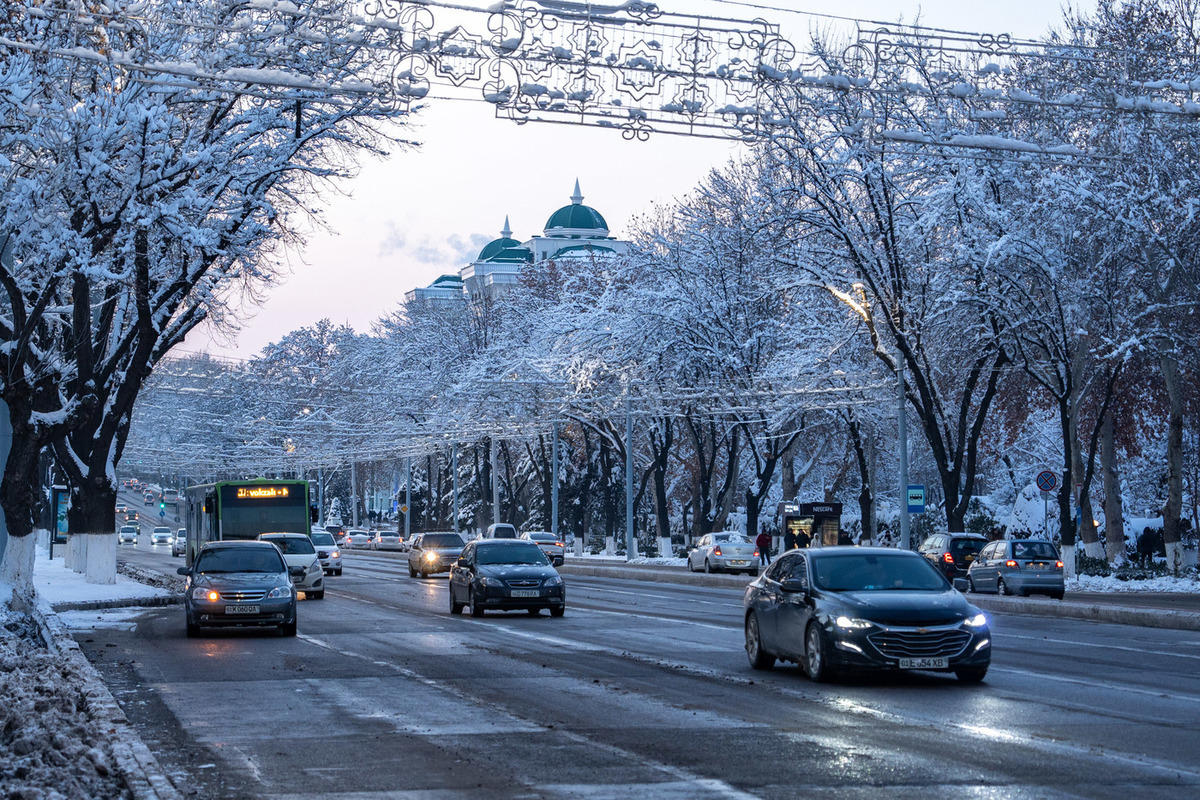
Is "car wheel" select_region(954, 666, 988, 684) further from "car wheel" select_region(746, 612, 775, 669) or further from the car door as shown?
"car wheel" select_region(746, 612, 775, 669)

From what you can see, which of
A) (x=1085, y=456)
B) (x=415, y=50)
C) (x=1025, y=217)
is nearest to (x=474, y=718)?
(x=415, y=50)

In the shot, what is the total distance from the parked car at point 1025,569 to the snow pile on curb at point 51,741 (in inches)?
988

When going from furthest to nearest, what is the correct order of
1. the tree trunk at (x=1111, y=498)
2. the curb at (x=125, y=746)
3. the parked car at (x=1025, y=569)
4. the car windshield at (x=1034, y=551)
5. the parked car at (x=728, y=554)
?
1. the parked car at (x=728, y=554)
2. the tree trunk at (x=1111, y=498)
3. the car windshield at (x=1034, y=551)
4. the parked car at (x=1025, y=569)
5. the curb at (x=125, y=746)

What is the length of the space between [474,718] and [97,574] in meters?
26.4

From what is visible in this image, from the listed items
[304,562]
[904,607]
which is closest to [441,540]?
[304,562]

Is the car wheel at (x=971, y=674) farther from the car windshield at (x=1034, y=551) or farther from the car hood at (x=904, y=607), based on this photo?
the car windshield at (x=1034, y=551)

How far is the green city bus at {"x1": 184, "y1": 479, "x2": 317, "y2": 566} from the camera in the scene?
44000mm

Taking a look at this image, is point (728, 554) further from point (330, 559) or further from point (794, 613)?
point (794, 613)

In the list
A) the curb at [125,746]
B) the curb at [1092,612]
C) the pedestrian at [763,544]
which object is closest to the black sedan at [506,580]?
the curb at [1092,612]

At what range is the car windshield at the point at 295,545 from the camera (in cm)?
3712

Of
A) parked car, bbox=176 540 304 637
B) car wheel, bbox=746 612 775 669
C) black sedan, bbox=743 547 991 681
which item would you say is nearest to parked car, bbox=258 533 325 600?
parked car, bbox=176 540 304 637

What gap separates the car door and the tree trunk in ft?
113

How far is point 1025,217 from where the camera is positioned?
39656 mm

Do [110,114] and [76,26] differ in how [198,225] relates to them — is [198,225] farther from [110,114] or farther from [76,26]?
[76,26]
